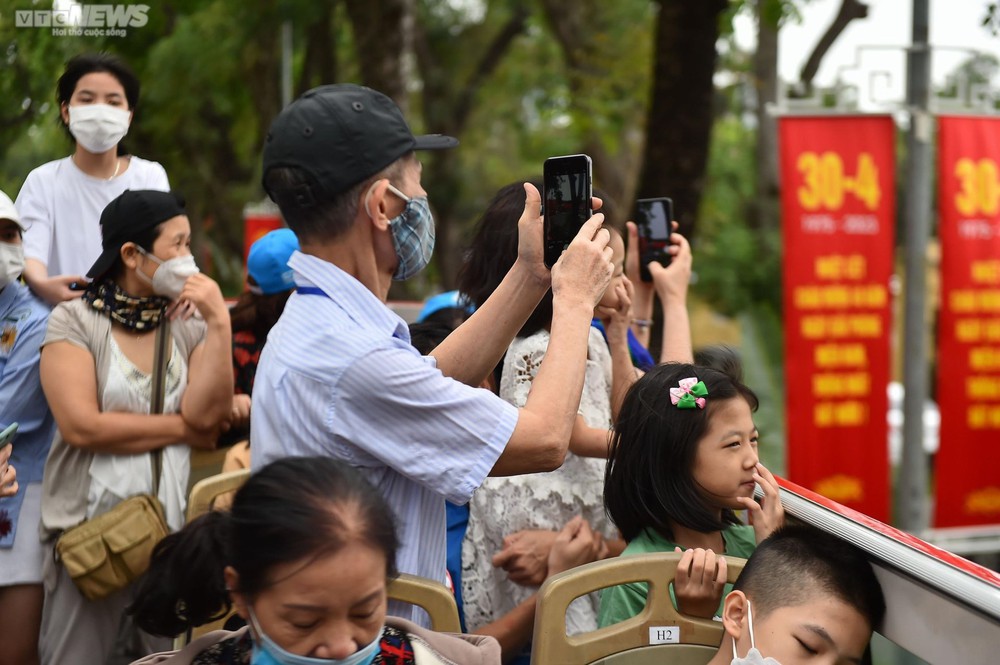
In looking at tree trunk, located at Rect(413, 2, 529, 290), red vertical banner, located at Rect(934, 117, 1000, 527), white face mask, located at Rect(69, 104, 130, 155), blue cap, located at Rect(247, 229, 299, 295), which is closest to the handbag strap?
blue cap, located at Rect(247, 229, 299, 295)

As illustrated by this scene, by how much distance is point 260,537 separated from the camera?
1888 mm

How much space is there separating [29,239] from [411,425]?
2345mm

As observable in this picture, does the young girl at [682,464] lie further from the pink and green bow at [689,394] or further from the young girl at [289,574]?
the young girl at [289,574]

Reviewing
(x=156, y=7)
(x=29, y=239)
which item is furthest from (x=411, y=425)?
(x=156, y=7)

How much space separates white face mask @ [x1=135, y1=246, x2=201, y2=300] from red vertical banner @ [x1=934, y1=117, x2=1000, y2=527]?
19.5 feet

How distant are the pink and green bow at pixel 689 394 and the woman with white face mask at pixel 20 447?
6.12ft

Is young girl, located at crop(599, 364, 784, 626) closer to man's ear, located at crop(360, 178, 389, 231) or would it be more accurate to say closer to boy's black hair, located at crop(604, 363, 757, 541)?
boy's black hair, located at crop(604, 363, 757, 541)

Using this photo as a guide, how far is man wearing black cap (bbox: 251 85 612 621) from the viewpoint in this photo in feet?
6.89

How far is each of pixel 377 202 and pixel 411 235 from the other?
12 centimetres

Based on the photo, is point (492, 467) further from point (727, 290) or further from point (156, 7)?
point (727, 290)

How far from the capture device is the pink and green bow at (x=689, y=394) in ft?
9.17

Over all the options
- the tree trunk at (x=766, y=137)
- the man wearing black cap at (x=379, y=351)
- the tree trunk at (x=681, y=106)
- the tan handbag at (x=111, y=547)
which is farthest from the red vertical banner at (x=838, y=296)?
the man wearing black cap at (x=379, y=351)
